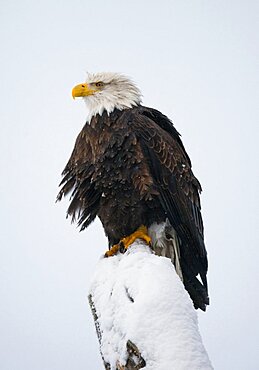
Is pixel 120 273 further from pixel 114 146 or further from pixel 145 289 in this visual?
pixel 114 146

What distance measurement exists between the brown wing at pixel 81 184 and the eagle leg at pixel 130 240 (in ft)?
1.48

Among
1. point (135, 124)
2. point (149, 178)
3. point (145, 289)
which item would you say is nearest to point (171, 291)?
point (145, 289)

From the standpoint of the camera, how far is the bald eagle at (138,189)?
4.27m

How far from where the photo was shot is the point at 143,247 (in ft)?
13.1

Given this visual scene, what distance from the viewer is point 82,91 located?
5.07 metres

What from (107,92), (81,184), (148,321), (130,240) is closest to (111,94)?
(107,92)

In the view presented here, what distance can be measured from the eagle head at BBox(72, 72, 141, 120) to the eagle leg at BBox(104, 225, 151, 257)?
3.89 ft

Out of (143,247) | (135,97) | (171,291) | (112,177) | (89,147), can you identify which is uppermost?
(135,97)

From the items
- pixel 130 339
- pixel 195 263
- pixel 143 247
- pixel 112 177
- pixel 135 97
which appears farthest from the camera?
pixel 135 97

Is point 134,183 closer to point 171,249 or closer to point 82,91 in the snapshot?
point 171,249

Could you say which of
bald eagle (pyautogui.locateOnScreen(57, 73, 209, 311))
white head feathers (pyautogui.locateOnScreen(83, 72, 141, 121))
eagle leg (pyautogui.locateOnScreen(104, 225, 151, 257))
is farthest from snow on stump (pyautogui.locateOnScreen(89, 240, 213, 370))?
white head feathers (pyautogui.locateOnScreen(83, 72, 141, 121))

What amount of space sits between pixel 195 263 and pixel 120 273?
57.0 inches

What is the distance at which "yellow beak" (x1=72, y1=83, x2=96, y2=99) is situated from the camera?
5051mm

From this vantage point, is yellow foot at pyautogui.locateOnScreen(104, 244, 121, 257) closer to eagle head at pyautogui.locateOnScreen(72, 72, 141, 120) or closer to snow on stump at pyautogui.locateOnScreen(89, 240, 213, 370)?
snow on stump at pyautogui.locateOnScreen(89, 240, 213, 370)
